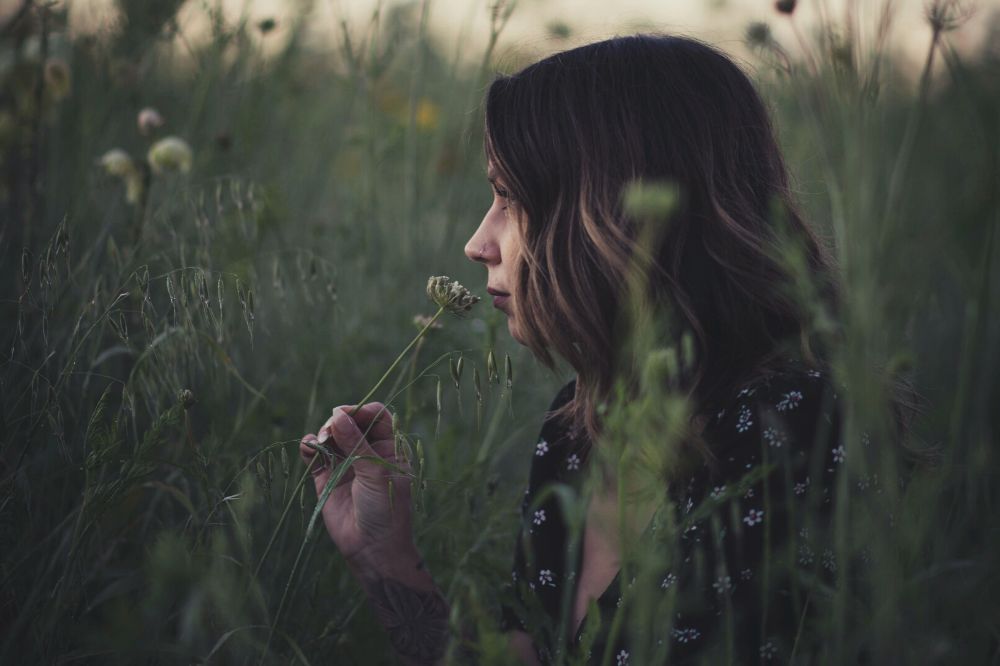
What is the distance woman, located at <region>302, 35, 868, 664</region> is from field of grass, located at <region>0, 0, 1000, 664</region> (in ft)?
0.25

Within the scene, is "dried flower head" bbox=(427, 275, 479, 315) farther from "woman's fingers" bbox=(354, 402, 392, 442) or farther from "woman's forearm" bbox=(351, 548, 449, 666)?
"woman's forearm" bbox=(351, 548, 449, 666)

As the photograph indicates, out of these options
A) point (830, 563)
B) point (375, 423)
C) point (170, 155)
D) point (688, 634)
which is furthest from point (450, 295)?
point (170, 155)

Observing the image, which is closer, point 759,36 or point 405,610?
point 759,36

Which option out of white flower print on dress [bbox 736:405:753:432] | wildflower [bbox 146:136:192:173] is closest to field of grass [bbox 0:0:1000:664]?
wildflower [bbox 146:136:192:173]

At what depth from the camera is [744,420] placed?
1.09 meters

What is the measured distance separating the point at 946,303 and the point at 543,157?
4.29 ft

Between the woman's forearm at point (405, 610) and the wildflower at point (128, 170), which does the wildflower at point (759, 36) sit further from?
the wildflower at point (128, 170)

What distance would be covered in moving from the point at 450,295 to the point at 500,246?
343 mm

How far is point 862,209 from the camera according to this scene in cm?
57

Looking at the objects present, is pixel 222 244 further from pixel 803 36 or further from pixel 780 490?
pixel 803 36

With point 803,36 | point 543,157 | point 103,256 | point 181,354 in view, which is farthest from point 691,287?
point 103,256

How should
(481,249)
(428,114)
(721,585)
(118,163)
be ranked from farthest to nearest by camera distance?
(428,114)
(118,163)
(481,249)
(721,585)

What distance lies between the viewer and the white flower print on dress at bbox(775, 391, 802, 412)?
108 cm

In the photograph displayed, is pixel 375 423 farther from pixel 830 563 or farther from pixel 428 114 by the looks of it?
pixel 428 114
